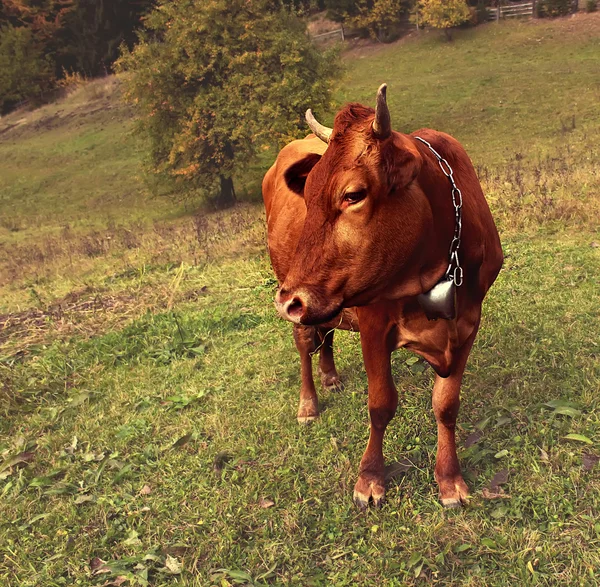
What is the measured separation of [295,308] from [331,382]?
8.86ft

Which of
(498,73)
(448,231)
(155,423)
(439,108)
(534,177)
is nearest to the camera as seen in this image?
(448,231)

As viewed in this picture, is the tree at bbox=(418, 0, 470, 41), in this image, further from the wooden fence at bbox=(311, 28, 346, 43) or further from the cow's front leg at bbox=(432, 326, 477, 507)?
the cow's front leg at bbox=(432, 326, 477, 507)

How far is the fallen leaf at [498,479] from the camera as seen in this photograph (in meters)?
3.45

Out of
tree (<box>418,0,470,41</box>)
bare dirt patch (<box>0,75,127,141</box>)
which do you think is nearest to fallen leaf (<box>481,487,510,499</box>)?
tree (<box>418,0,470,41</box>)

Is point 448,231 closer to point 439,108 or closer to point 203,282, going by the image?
point 203,282

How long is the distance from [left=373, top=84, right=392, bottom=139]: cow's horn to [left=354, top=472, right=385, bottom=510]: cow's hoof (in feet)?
7.44

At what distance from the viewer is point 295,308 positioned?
7.89ft

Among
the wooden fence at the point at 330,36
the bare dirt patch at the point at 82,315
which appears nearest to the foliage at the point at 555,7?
the wooden fence at the point at 330,36

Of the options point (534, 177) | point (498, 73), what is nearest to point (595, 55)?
point (498, 73)

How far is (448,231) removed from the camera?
267 cm

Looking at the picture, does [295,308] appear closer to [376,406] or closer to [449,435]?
[376,406]

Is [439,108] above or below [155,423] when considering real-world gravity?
below

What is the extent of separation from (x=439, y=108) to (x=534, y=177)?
1758cm

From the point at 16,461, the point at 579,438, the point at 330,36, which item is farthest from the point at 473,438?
the point at 330,36
